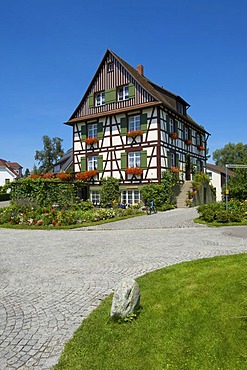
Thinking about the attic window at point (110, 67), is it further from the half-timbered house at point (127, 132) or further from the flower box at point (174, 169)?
the flower box at point (174, 169)

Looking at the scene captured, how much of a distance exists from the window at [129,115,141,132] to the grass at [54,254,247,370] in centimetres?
2177

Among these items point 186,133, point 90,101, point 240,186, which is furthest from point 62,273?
point 186,133

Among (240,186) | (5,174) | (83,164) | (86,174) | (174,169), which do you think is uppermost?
(5,174)

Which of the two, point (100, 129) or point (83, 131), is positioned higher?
point (83, 131)

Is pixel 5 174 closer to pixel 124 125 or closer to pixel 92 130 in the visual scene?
pixel 92 130

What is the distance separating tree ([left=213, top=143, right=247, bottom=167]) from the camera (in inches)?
2824

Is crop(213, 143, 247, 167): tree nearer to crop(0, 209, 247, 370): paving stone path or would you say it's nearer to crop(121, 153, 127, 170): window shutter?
crop(121, 153, 127, 170): window shutter

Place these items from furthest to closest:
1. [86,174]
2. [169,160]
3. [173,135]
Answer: [86,174] → [173,135] → [169,160]

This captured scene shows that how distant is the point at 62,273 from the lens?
6.93 metres

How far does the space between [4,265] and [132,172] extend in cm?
1817

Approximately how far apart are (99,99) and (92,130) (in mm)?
3161

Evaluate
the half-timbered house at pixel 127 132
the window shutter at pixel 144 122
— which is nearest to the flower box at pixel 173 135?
the half-timbered house at pixel 127 132

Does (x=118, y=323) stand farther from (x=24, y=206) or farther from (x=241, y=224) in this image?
(x=24, y=206)

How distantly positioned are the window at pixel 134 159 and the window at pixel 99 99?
21.0ft
